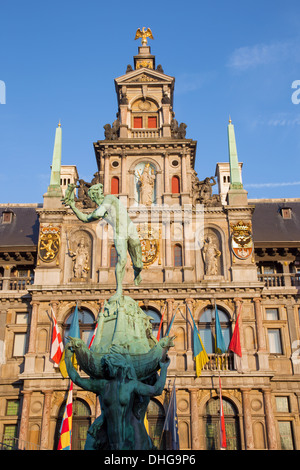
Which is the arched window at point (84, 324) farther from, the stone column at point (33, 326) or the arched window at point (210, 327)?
the arched window at point (210, 327)

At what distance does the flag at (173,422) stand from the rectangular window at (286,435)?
264 inches

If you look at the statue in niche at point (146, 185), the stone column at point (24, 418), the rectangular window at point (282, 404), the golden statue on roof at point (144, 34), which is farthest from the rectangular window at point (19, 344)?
the golden statue on roof at point (144, 34)

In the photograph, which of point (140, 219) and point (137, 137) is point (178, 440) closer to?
point (140, 219)

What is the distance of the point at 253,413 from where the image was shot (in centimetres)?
3075

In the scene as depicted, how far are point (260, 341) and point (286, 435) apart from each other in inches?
209

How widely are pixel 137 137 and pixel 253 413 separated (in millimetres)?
18847

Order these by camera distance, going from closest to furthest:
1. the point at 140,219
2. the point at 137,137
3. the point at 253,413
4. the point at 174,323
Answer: the point at 253,413
the point at 174,323
the point at 140,219
the point at 137,137

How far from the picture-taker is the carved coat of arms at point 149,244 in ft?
113

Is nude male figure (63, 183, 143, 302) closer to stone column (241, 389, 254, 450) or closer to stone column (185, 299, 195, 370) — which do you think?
stone column (185, 299, 195, 370)

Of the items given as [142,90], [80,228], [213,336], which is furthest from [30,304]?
[142,90]

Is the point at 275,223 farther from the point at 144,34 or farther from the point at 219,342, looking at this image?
the point at 144,34

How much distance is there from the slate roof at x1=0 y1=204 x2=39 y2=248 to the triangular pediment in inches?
435

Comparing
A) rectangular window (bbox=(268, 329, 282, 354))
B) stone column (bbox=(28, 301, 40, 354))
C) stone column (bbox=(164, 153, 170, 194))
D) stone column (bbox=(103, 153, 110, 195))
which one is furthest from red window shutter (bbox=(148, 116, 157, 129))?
rectangular window (bbox=(268, 329, 282, 354))

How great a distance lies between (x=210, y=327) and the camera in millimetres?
33156
